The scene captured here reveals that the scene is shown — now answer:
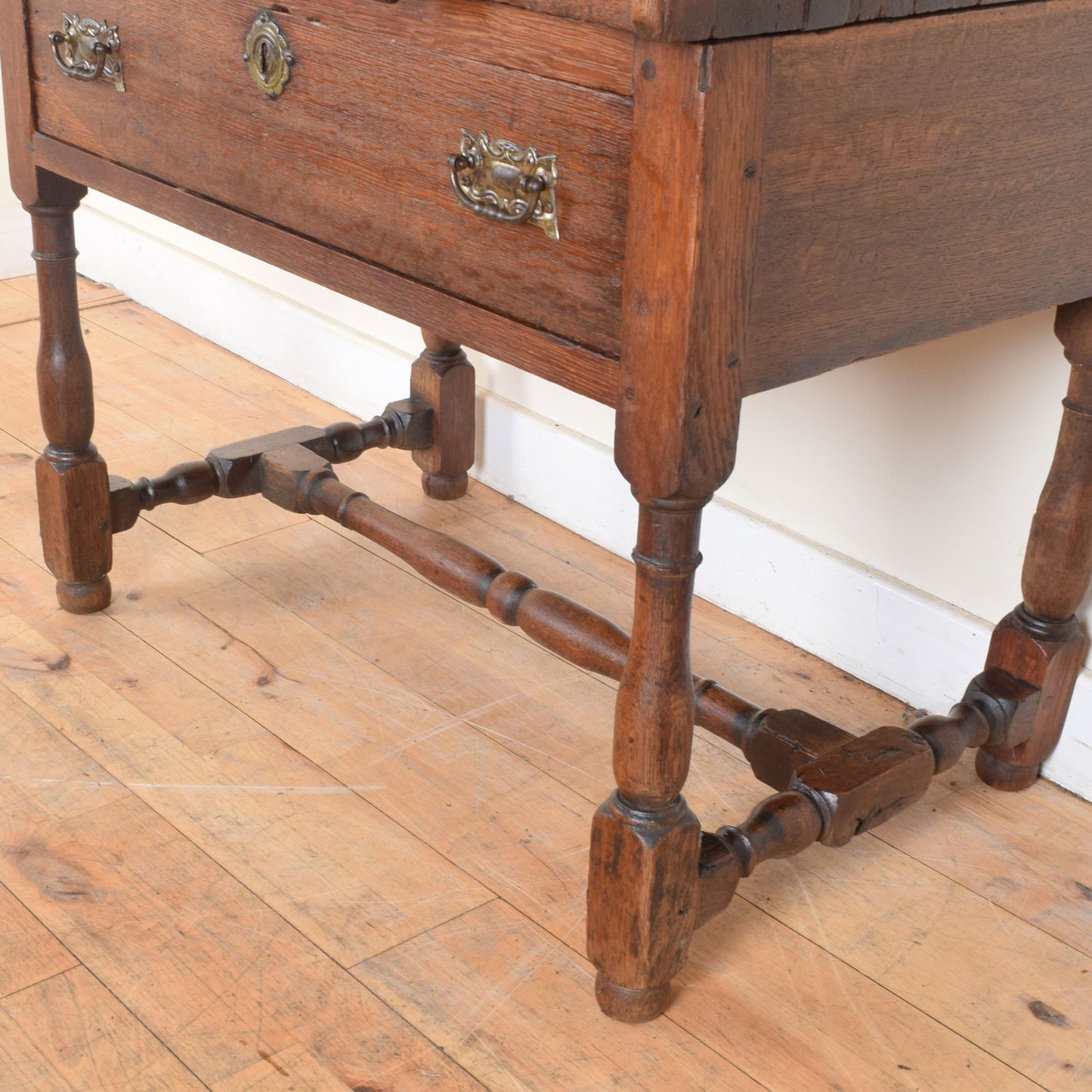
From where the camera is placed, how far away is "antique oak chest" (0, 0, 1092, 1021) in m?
0.90

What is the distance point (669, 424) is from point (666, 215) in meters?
A: 0.13

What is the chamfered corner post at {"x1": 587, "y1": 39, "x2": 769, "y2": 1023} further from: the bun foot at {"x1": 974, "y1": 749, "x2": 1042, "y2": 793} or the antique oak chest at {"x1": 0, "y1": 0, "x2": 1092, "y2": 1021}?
the bun foot at {"x1": 974, "y1": 749, "x2": 1042, "y2": 793}

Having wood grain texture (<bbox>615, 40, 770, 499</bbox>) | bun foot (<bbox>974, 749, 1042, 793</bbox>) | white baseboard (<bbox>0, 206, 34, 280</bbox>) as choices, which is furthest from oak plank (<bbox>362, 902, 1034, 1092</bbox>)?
white baseboard (<bbox>0, 206, 34, 280</bbox>)

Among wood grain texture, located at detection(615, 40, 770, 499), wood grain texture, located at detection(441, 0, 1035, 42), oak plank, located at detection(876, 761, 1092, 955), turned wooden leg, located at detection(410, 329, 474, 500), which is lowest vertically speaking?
oak plank, located at detection(876, 761, 1092, 955)

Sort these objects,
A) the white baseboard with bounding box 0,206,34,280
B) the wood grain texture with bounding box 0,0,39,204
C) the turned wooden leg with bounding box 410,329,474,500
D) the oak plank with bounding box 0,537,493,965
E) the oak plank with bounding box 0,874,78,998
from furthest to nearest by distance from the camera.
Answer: the white baseboard with bounding box 0,206,34,280 < the turned wooden leg with bounding box 410,329,474,500 < the wood grain texture with bounding box 0,0,39,204 < the oak plank with bounding box 0,537,493,965 < the oak plank with bounding box 0,874,78,998

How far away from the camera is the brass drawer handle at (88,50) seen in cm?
137

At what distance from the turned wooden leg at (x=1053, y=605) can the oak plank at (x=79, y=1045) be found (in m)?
0.86

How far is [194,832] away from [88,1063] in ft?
→ 1.01

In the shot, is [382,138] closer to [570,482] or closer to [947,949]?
[947,949]

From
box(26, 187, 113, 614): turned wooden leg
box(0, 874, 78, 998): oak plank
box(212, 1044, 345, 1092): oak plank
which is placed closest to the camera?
box(212, 1044, 345, 1092): oak plank

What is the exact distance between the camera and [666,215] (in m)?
0.89

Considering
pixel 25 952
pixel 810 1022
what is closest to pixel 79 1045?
pixel 25 952

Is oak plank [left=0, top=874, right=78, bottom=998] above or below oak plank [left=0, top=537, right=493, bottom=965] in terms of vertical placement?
above

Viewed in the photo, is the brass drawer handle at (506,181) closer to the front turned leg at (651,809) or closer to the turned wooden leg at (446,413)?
the front turned leg at (651,809)
